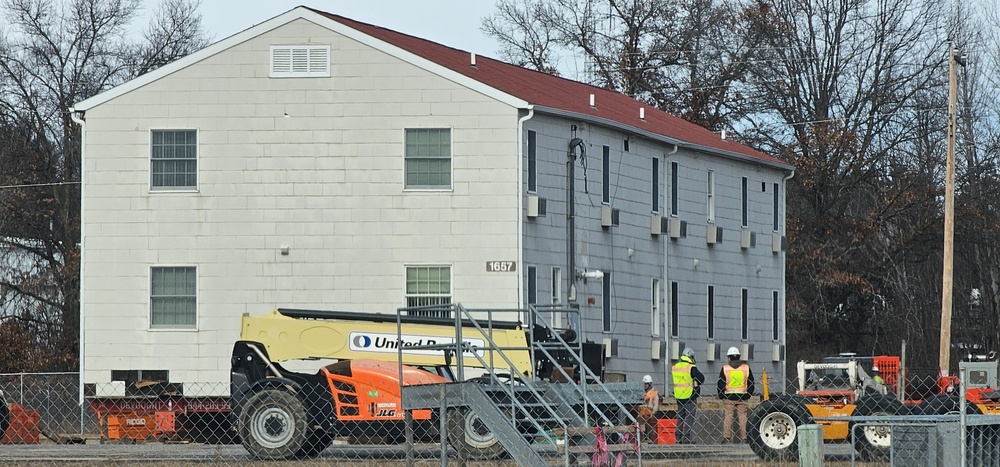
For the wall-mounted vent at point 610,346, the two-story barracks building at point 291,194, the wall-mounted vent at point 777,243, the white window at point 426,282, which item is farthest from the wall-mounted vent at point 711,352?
the white window at point 426,282

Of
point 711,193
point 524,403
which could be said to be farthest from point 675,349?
point 524,403

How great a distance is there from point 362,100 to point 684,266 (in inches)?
408

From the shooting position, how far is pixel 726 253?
4103 centimetres

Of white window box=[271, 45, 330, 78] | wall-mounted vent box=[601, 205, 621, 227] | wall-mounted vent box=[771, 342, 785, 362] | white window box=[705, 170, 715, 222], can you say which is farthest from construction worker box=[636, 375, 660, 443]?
wall-mounted vent box=[771, 342, 785, 362]

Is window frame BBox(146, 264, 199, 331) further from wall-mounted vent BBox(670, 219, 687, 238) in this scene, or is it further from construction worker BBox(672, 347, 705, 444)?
wall-mounted vent BBox(670, 219, 687, 238)

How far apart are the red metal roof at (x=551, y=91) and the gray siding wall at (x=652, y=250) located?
0.64 m

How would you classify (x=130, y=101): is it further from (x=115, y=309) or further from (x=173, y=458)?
(x=173, y=458)

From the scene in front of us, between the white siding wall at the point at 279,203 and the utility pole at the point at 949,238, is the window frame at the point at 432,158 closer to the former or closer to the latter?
the white siding wall at the point at 279,203

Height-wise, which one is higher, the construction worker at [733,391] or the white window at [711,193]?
the white window at [711,193]

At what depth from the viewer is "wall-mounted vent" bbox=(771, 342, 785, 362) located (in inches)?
1706

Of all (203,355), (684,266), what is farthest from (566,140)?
(203,355)

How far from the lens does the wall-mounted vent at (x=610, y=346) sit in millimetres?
35094

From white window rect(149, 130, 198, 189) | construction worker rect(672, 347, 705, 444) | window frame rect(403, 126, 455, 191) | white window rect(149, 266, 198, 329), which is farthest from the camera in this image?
white window rect(149, 130, 198, 189)

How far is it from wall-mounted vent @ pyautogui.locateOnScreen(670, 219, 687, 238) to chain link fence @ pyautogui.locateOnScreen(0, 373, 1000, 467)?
1045cm
